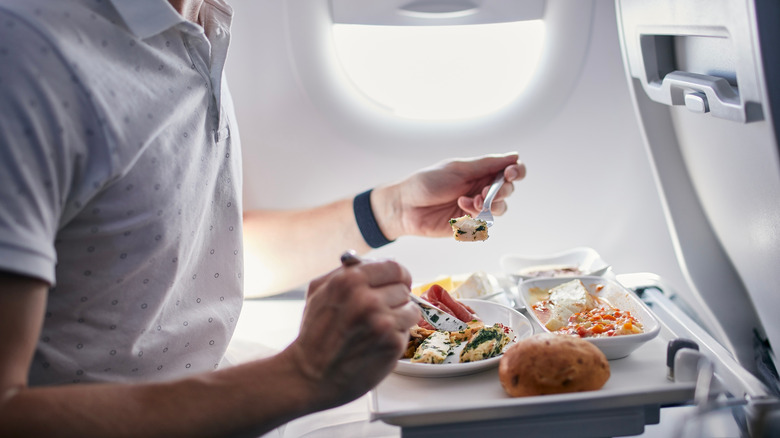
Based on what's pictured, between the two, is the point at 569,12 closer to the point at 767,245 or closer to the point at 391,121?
the point at 391,121

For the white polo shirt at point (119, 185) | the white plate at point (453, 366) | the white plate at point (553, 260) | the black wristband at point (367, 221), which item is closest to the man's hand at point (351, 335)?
the white plate at point (453, 366)

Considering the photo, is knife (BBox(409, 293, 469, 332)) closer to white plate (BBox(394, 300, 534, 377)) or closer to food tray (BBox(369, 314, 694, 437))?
white plate (BBox(394, 300, 534, 377))

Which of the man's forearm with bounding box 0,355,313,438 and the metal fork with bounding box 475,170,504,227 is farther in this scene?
the metal fork with bounding box 475,170,504,227

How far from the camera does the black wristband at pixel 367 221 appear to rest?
1497mm

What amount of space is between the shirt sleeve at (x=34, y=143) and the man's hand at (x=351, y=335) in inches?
11.4

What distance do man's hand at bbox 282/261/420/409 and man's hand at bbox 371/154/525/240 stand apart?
57 cm

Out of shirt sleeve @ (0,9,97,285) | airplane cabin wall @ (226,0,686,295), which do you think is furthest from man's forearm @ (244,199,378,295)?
shirt sleeve @ (0,9,97,285)

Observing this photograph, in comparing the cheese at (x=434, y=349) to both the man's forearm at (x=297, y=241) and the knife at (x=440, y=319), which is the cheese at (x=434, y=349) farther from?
the man's forearm at (x=297, y=241)

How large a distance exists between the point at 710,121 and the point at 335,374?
29.7 inches

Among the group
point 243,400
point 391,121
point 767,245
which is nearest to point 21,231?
point 243,400

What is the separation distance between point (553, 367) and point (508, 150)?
1.00 metres

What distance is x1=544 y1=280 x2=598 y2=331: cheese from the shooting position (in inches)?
44.5

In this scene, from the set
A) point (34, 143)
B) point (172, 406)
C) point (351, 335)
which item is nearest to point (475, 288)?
point (351, 335)

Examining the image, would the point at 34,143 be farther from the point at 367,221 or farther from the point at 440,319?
the point at 367,221
